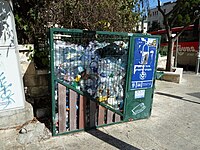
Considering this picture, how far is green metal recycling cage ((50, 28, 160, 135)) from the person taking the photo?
281 cm

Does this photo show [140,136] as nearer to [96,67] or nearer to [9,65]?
[96,67]

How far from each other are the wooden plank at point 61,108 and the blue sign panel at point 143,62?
1.36 meters

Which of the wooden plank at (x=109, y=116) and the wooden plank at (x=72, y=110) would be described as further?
the wooden plank at (x=109, y=116)

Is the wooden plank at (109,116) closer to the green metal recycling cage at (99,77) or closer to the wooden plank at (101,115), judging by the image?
the green metal recycling cage at (99,77)

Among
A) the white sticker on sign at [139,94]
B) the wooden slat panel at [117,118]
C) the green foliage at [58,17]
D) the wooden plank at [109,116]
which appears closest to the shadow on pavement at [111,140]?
the wooden plank at [109,116]

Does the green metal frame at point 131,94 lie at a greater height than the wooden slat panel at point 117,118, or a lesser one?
greater

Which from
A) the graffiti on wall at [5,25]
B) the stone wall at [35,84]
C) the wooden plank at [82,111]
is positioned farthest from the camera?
the stone wall at [35,84]

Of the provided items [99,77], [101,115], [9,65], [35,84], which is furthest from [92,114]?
[9,65]

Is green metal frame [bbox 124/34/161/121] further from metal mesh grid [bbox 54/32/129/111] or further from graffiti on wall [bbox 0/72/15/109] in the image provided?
graffiti on wall [bbox 0/72/15/109]

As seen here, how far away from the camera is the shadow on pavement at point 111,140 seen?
275 cm

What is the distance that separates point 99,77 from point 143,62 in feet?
3.08

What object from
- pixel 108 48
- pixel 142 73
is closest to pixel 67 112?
pixel 108 48

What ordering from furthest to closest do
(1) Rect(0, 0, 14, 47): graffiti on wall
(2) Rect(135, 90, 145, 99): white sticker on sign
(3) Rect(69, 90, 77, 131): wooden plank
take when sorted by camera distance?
(2) Rect(135, 90, 145, 99): white sticker on sign, (3) Rect(69, 90, 77, 131): wooden plank, (1) Rect(0, 0, 14, 47): graffiti on wall

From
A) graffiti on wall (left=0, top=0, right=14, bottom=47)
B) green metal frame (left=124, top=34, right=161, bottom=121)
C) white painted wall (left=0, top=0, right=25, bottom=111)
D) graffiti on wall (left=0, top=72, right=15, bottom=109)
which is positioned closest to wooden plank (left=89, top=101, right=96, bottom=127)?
green metal frame (left=124, top=34, right=161, bottom=121)
